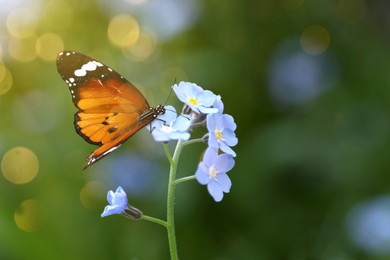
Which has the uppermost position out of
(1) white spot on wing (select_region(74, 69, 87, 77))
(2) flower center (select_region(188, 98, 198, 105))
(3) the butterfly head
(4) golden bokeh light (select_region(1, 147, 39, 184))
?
(4) golden bokeh light (select_region(1, 147, 39, 184))

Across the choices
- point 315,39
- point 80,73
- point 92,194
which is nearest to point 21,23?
point 92,194

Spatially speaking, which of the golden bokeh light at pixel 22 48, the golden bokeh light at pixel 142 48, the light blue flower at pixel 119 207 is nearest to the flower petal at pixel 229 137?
the light blue flower at pixel 119 207

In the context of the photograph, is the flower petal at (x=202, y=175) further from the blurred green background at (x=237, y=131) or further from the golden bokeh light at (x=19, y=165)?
the golden bokeh light at (x=19, y=165)

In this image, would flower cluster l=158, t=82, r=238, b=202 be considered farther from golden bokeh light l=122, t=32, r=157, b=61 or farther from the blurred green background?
golden bokeh light l=122, t=32, r=157, b=61

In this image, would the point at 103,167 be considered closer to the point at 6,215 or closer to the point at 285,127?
the point at 6,215

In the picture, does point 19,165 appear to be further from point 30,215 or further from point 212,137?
point 212,137

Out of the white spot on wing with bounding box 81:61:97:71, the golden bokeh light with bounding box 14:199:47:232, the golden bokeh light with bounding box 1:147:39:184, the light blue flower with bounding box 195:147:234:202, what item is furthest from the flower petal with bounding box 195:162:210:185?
the golden bokeh light with bounding box 1:147:39:184
